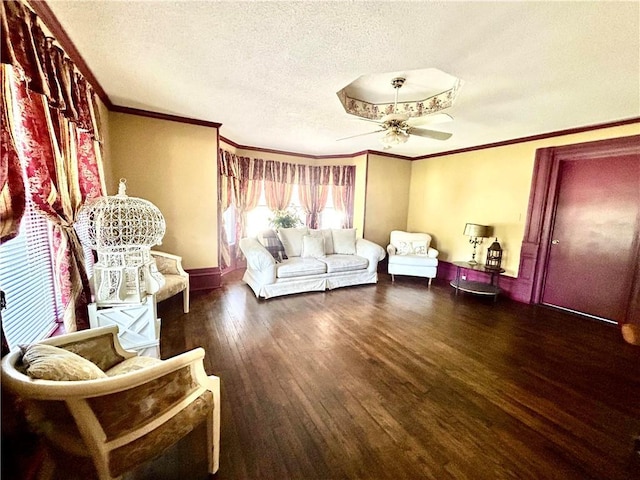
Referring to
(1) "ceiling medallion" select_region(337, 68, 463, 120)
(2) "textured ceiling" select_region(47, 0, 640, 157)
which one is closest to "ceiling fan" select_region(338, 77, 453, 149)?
(1) "ceiling medallion" select_region(337, 68, 463, 120)

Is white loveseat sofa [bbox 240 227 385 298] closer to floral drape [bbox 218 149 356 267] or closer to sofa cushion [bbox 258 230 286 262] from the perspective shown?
sofa cushion [bbox 258 230 286 262]

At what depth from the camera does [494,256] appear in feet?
14.4

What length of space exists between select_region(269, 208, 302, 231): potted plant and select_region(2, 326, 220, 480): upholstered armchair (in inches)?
163

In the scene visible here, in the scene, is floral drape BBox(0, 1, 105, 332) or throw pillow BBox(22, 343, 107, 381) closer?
throw pillow BBox(22, 343, 107, 381)

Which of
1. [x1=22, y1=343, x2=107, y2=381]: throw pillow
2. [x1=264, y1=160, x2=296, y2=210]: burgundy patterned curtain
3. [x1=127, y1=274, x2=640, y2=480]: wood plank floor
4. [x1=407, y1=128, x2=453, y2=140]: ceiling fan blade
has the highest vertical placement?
[x1=407, y1=128, x2=453, y2=140]: ceiling fan blade

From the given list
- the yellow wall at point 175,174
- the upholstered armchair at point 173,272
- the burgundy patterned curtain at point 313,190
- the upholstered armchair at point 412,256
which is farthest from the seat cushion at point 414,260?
the upholstered armchair at point 173,272

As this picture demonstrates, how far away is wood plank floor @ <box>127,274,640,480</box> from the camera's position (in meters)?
1.44

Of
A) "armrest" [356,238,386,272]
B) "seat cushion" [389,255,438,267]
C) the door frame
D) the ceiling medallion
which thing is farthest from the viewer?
"seat cushion" [389,255,438,267]

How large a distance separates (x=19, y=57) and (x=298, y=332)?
276 centimetres

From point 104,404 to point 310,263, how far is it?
328cm

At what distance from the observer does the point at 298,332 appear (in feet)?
9.43

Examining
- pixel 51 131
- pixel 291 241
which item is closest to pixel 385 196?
pixel 291 241

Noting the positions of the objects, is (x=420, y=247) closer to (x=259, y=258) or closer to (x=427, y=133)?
(x=427, y=133)

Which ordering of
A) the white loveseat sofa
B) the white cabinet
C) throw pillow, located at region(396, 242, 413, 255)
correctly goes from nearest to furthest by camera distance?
1. the white cabinet
2. the white loveseat sofa
3. throw pillow, located at region(396, 242, 413, 255)
